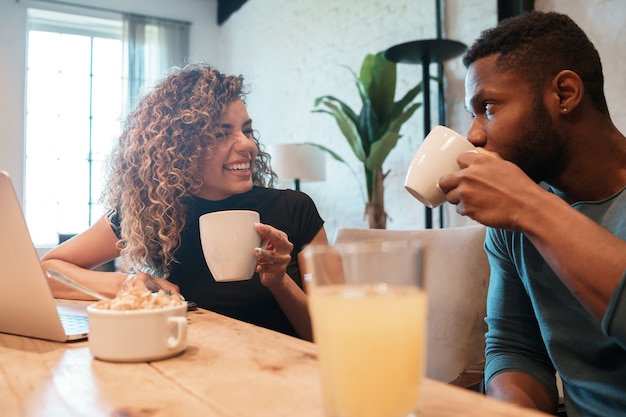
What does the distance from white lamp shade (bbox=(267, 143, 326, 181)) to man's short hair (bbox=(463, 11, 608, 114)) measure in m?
2.63

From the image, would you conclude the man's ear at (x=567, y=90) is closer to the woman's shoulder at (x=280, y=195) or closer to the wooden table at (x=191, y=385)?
the wooden table at (x=191, y=385)

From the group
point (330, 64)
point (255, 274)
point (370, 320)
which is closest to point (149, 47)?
point (330, 64)

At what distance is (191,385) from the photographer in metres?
0.58

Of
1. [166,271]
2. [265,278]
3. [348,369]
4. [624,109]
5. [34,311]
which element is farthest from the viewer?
[624,109]

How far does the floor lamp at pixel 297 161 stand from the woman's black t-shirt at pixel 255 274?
6.84 feet

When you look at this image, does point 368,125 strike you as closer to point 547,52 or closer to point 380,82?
point 380,82

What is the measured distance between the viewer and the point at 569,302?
96 cm

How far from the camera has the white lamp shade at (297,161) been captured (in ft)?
11.9

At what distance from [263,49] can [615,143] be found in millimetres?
4339

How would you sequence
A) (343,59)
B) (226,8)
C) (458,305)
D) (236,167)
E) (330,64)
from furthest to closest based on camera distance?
(226,8) < (330,64) < (343,59) < (236,167) < (458,305)

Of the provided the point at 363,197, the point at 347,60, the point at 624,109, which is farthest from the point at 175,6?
the point at 624,109

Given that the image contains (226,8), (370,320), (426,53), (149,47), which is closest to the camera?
(370,320)

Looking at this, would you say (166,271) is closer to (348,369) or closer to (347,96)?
(348,369)

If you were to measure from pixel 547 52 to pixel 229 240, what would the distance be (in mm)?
659
